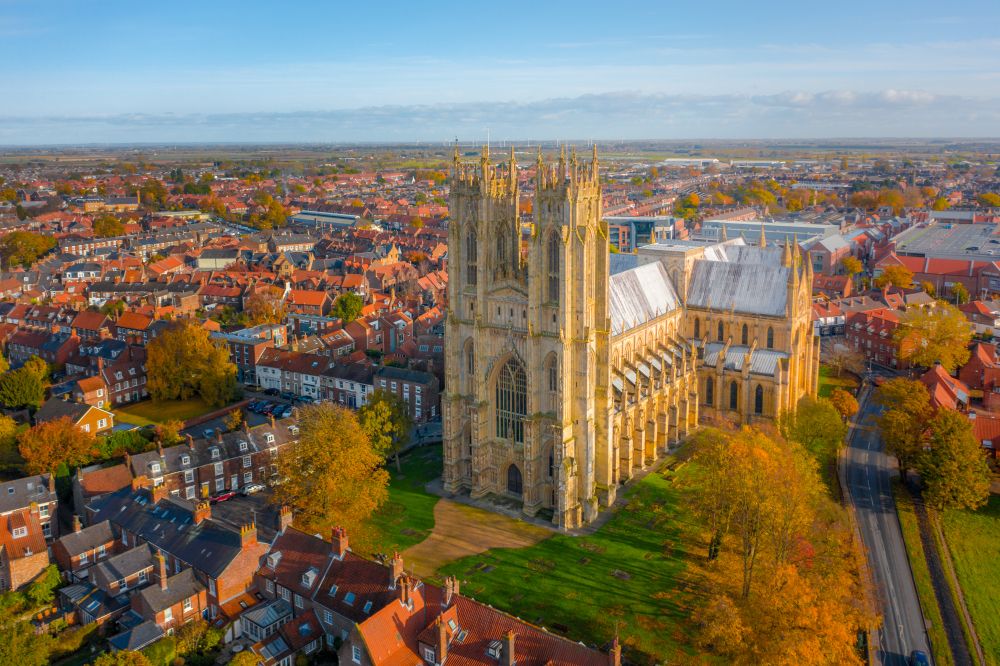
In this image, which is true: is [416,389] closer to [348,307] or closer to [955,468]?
[348,307]

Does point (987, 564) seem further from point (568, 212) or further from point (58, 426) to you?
point (58, 426)

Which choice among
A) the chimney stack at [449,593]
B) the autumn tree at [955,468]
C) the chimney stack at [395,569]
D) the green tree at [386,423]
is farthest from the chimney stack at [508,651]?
the autumn tree at [955,468]

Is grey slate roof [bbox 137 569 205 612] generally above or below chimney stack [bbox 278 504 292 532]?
below

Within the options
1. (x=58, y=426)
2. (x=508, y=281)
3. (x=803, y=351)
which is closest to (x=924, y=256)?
(x=803, y=351)

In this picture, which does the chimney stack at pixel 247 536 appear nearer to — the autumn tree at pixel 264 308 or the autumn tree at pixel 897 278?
the autumn tree at pixel 264 308

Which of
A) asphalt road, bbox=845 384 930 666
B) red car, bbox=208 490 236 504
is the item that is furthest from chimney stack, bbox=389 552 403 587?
asphalt road, bbox=845 384 930 666

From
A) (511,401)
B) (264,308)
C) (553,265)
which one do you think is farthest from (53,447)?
(264,308)

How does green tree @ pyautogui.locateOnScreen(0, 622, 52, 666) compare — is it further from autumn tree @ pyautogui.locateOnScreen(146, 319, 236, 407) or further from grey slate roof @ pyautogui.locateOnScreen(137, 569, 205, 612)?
autumn tree @ pyautogui.locateOnScreen(146, 319, 236, 407)
